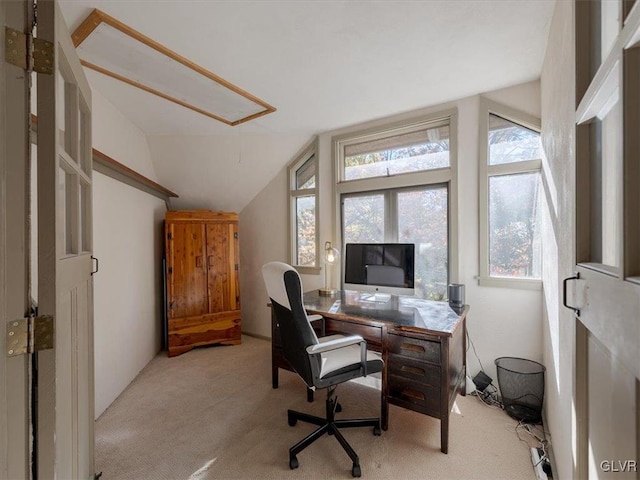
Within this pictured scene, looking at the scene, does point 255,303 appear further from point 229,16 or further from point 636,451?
point 636,451

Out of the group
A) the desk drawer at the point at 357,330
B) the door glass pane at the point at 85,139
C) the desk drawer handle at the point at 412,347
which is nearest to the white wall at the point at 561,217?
the desk drawer handle at the point at 412,347

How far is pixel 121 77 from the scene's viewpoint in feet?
6.64

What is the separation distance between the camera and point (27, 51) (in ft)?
2.43

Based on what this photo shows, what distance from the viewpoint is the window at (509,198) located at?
221 cm

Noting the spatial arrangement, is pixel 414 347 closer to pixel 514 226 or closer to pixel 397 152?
pixel 514 226

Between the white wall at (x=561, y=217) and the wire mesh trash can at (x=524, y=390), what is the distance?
0.82 feet

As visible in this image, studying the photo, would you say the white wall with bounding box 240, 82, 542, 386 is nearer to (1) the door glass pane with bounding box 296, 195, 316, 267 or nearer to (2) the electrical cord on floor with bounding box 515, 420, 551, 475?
(2) the electrical cord on floor with bounding box 515, 420, 551, 475

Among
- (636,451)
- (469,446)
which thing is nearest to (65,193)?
(636,451)

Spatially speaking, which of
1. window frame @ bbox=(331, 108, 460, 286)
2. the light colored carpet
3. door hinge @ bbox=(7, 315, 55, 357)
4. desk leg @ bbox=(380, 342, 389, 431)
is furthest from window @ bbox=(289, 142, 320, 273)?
door hinge @ bbox=(7, 315, 55, 357)

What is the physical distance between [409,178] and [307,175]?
1.34 metres

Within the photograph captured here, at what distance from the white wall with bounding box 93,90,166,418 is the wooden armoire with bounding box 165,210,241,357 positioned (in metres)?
0.21

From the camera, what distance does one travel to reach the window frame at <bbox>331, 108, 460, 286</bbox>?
2.49 metres

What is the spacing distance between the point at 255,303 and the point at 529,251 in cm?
323

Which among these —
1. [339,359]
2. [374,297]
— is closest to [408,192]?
[374,297]
